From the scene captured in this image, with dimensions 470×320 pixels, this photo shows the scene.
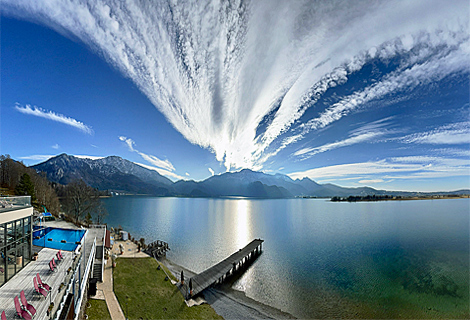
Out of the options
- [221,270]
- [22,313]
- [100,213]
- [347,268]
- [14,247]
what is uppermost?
[14,247]

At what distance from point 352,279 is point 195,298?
25876mm

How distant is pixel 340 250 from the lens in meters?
46.1

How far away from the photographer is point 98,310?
1759 cm

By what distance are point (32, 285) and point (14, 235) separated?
13.4ft

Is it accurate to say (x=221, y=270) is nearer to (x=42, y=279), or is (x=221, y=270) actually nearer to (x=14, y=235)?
(x=42, y=279)

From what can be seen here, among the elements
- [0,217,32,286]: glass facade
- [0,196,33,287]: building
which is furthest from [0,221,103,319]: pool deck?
[0,196,33,287]: building

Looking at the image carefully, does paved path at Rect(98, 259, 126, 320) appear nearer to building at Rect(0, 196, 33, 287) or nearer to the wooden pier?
building at Rect(0, 196, 33, 287)

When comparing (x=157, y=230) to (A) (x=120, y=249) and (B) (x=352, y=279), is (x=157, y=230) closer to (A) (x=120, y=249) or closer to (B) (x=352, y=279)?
(A) (x=120, y=249)

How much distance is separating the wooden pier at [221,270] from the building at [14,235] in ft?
59.3

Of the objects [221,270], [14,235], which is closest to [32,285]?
[14,235]

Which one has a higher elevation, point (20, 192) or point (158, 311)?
point (20, 192)

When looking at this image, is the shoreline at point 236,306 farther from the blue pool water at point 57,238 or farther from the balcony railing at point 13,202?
the balcony railing at point 13,202

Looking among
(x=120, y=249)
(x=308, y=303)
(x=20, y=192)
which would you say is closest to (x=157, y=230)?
(x=120, y=249)

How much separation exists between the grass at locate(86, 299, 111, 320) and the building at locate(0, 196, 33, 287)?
21.9ft
